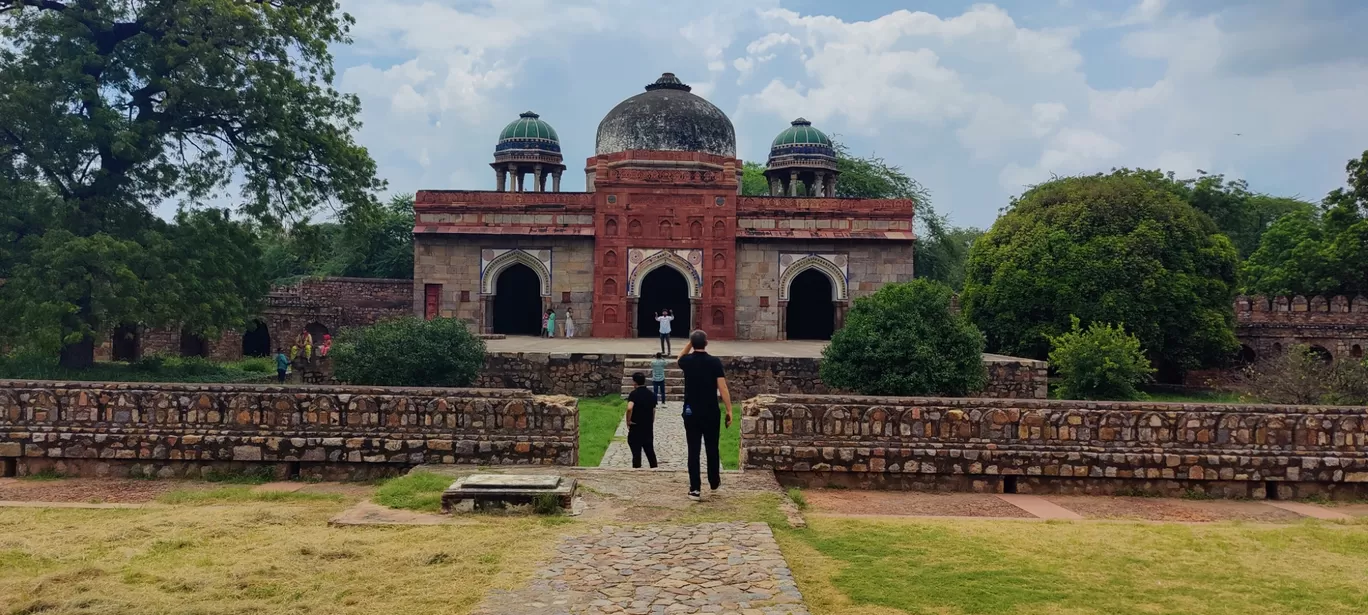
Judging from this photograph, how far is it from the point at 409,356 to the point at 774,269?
11.2m

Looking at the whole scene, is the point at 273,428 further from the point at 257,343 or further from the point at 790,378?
the point at 257,343

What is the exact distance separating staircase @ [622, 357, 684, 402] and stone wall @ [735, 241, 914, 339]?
6.77 metres

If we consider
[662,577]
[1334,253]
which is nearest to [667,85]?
[1334,253]

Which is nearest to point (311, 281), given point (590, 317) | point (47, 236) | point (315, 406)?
point (590, 317)

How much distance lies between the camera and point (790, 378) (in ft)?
53.5

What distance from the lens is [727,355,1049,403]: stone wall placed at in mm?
16234

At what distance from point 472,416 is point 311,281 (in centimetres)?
2169

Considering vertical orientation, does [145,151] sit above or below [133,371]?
above

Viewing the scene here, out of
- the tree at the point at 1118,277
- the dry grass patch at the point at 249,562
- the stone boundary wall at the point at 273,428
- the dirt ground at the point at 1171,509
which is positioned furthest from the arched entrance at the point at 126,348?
the dirt ground at the point at 1171,509

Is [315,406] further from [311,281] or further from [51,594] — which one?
[311,281]

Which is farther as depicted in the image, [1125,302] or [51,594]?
[1125,302]

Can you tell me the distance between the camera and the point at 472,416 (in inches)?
315

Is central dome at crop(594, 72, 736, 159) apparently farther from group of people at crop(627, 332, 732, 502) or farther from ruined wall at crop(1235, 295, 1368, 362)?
group of people at crop(627, 332, 732, 502)

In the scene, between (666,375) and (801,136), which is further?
(801,136)
